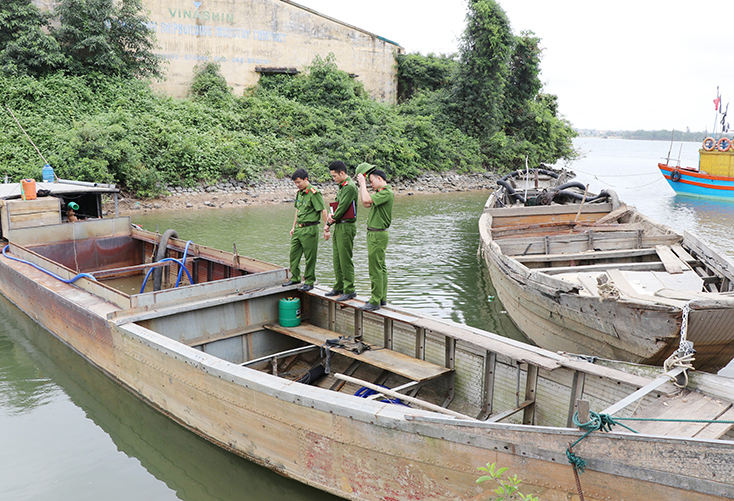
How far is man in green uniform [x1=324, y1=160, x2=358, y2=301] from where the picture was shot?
5.97m

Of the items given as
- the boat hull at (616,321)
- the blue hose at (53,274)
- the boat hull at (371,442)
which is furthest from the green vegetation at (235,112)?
the boat hull at (616,321)

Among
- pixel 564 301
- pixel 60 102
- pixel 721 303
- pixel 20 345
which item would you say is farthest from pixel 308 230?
pixel 60 102

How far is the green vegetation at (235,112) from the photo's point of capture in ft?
66.4

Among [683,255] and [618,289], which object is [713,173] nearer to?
[683,255]

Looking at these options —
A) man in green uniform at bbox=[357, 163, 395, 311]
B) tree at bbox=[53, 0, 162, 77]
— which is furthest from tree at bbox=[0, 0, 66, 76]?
man in green uniform at bbox=[357, 163, 395, 311]

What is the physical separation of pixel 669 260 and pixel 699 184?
24.4 m

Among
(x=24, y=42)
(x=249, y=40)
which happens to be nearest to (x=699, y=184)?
(x=249, y=40)

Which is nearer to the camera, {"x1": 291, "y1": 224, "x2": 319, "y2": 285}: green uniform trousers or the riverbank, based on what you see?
{"x1": 291, "y1": 224, "x2": 319, "y2": 285}: green uniform trousers

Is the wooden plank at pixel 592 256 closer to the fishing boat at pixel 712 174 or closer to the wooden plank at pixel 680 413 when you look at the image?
the wooden plank at pixel 680 413

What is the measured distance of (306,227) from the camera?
6469 millimetres

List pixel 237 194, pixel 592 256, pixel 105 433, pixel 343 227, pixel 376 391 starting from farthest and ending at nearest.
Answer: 1. pixel 237 194
2. pixel 592 256
3. pixel 343 227
4. pixel 105 433
5. pixel 376 391

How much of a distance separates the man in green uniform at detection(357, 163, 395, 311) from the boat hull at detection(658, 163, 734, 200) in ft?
91.1

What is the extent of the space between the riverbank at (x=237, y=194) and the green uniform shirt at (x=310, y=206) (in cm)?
1344

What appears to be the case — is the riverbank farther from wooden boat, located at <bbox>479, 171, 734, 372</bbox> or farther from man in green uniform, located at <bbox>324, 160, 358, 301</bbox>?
man in green uniform, located at <bbox>324, 160, 358, 301</bbox>
